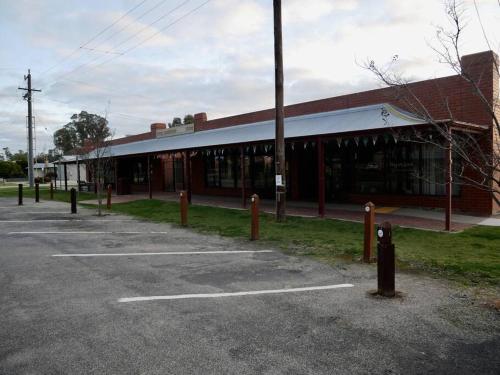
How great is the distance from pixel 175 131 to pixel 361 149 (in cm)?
1514

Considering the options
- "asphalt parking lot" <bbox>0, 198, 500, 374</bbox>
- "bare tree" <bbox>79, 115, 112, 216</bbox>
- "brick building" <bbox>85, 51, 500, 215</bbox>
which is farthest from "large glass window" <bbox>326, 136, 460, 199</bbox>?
"bare tree" <bbox>79, 115, 112, 216</bbox>

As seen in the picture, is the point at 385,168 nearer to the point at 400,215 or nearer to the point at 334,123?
the point at 334,123

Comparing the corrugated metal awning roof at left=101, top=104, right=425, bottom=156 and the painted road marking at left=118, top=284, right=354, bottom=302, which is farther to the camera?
the corrugated metal awning roof at left=101, top=104, right=425, bottom=156

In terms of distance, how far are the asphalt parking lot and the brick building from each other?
428cm

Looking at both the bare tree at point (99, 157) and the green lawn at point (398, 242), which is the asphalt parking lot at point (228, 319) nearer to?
the green lawn at point (398, 242)

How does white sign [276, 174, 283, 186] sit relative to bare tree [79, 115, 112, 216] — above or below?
below

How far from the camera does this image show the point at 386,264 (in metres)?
5.54

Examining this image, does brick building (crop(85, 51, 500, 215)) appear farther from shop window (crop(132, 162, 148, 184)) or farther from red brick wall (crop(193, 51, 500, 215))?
shop window (crop(132, 162, 148, 184))

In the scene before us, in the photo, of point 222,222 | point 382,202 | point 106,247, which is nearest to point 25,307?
point 106,247

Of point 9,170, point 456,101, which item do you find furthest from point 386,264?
point 9,170

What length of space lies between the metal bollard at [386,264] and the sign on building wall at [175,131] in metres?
22.6

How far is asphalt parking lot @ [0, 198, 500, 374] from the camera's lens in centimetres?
372

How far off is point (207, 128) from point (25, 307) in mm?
21485

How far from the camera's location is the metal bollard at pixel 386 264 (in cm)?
554
